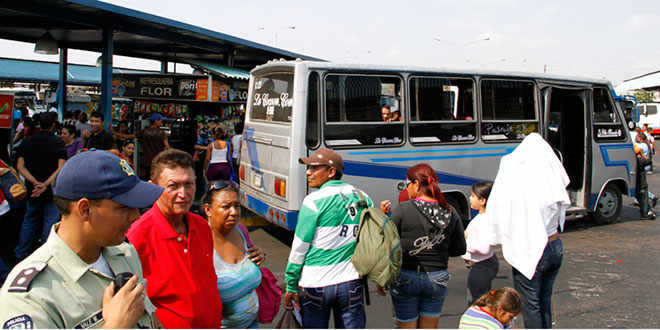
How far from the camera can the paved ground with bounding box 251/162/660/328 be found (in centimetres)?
515

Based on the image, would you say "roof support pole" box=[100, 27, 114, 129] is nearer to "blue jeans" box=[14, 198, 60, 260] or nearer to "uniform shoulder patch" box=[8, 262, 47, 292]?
"blue jeans" box=[14, 198, 60, 260]

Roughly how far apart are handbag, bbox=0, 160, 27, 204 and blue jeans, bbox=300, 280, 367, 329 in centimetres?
377

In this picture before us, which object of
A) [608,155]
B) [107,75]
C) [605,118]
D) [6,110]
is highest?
[107,75]

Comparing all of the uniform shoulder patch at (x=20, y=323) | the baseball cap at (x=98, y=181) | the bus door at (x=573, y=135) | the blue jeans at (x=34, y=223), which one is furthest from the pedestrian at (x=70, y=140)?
the bus door at (x=573, y=135)

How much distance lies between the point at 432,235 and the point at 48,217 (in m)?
5.23

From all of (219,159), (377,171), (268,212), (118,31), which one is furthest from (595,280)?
Answer: (118,31)

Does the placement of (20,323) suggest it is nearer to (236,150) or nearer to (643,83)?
(236,150)

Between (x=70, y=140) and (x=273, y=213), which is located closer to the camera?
(x=273, y=213)

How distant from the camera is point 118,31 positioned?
12.2 meters

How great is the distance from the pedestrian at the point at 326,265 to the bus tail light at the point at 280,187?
358 centimetres

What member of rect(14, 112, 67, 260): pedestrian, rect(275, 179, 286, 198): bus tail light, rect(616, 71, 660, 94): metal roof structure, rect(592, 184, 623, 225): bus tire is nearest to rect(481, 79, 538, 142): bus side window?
rect(592, 184, 623, 225): bus tire

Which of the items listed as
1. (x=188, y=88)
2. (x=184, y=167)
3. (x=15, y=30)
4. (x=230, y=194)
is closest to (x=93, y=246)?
(x=184, y=167)

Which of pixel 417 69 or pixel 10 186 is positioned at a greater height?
pixel 417 69

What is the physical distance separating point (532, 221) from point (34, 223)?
6035mm
